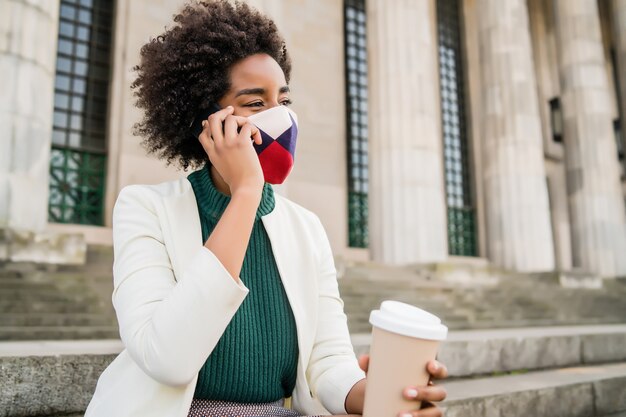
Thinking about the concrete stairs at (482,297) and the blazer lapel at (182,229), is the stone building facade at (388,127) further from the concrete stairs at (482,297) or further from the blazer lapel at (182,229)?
the blazer lapel at (182,229)

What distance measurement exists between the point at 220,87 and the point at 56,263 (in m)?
6.75

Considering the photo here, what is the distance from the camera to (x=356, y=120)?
18.4m

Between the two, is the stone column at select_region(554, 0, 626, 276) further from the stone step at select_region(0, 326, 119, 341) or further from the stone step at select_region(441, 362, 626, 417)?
the stone step at select_region(0, 326, 119, 341)

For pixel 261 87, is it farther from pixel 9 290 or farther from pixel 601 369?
pixel 9 290

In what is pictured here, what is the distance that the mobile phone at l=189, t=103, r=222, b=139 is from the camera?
2171 mm

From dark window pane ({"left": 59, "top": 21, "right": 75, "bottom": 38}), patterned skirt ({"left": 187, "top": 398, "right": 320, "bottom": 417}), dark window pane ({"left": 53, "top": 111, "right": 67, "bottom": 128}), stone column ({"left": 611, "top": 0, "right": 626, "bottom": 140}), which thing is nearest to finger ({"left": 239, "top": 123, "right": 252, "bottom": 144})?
patterned skirt ({"left": 187, "top": 398, "right": 320, "bottom": 417})

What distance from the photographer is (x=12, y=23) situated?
856 cm

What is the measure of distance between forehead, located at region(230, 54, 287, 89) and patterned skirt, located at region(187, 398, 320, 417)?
1.19 m

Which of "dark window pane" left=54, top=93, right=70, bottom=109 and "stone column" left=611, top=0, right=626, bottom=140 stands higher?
"stone column" left=611, top=0, right=626, bottom=140

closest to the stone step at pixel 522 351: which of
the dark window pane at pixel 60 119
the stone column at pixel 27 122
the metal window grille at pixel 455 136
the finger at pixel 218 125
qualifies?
the finger at pixel 218 125

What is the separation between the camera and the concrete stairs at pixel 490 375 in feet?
9.41

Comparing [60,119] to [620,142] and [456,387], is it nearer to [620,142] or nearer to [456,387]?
[456,387]

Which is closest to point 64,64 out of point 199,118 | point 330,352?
point 199,118

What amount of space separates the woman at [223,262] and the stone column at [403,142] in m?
11.2
